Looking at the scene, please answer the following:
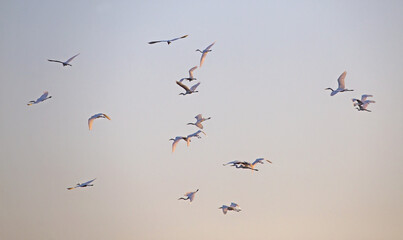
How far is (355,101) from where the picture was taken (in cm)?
3709

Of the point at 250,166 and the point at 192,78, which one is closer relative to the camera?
the point at 250,166

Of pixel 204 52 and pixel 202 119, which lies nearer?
pixel 204 52

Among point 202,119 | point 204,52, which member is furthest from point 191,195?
point 204,52

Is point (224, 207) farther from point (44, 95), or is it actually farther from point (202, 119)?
point (44, 95)

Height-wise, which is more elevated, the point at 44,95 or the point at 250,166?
the point at 44,95

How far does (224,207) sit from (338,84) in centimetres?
758

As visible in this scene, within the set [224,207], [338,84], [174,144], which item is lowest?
[224,207]

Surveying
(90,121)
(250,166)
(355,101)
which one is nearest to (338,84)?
(355,101)

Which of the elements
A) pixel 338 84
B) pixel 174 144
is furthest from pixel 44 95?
pixel 338 84

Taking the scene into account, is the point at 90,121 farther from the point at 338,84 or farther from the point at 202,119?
the point at 338,84

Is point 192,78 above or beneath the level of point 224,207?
above

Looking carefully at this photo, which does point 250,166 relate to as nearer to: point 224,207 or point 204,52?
point 224,207

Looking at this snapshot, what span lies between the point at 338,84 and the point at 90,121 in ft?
37.2

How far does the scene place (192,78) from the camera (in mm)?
37969
